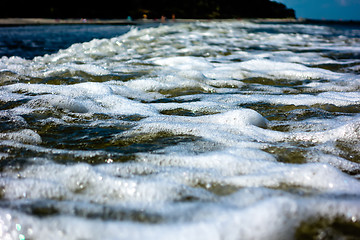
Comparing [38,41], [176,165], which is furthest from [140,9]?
[176,165]

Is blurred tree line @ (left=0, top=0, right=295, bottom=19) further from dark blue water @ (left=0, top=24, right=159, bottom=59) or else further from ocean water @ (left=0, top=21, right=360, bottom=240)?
ocean water @ (left=0, top=21, right=360, bottom=240)

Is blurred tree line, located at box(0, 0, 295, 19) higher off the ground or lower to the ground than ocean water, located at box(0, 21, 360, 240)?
higher

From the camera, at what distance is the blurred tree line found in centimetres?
3831

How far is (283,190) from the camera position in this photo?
1.26 m

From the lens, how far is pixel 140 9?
5544 cm

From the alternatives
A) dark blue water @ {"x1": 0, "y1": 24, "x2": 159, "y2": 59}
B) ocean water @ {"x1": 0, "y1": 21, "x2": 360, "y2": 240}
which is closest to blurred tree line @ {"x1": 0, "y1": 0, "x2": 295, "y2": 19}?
dark blue water @ {"x1": 0, "y1": 24, "x2": 159, "y2": 59}

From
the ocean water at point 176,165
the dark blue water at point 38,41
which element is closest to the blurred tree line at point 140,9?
the dark blue water at point 38,41

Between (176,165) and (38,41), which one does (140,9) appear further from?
(176,165)

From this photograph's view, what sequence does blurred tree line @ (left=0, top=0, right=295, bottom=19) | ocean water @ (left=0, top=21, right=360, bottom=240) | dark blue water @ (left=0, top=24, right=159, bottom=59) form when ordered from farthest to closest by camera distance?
blurred tree line @ (left=0, top=0, right=295, bottom=19)
dark blue water @ (left=0, top=24, right=159, bottom=59)
ocean water @ (left=0, top=21, right=360, bottom=240)

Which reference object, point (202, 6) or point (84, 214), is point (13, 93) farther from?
point (202, 6)

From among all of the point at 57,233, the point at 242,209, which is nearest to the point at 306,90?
the point at 242,209

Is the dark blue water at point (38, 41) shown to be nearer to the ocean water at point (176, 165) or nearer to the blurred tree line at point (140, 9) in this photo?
the ocean water at point (176, 165)

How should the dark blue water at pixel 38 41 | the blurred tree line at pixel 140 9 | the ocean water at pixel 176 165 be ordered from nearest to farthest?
the ocean water at pixel 176 165
the dark blue water at pixel 38 41
the blurred tree line at pixel 140 9

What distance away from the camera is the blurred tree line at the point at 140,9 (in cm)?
3831
